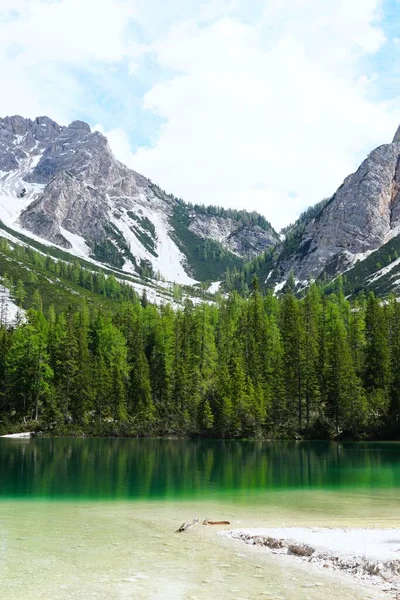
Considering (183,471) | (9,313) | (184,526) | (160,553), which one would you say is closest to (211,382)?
(183,471)

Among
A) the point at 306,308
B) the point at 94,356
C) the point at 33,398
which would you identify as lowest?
the point at 33,398

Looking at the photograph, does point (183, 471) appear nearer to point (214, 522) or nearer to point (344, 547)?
point (214, 522)

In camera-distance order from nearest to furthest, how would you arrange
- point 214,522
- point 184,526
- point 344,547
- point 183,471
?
point 344,547
point 184,526
point 214,522
point 183,471

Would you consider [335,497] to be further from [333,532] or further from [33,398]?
[33,398]

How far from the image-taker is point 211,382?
9800 centimetres

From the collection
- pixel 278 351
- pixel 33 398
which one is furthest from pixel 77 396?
pixel 278 351

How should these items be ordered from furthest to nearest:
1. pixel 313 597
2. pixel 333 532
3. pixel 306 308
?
pixel 306 308 < pixel 333 532 < pixel 313 597

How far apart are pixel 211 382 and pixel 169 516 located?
72209mm

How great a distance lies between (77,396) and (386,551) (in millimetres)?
82617

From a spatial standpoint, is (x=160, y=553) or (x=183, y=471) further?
(x=183, y=471)

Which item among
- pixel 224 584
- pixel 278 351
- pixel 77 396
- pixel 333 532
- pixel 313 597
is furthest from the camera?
pixel 278 351

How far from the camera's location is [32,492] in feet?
109

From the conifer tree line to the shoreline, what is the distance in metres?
66.7

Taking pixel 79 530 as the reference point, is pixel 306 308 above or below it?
above
